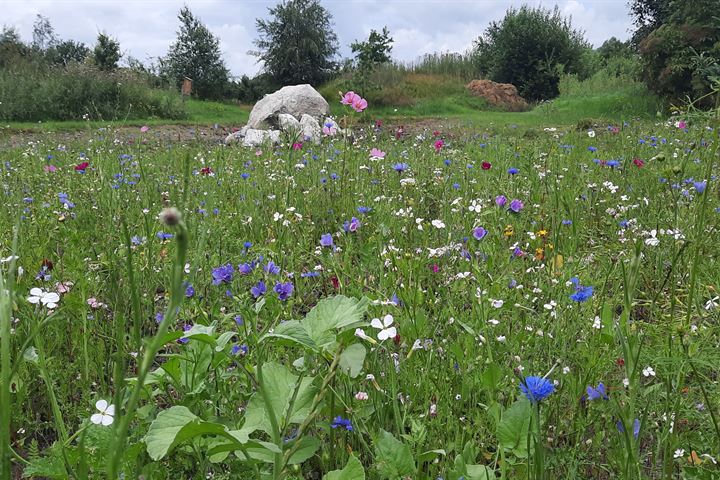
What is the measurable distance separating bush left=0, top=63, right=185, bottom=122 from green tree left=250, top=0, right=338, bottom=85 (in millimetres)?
11728

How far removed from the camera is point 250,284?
87.3 inches

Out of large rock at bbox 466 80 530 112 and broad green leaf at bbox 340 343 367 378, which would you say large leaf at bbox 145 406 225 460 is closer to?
broad green leaf at bbox 340 343 367 378

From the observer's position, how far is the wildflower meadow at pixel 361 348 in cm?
105

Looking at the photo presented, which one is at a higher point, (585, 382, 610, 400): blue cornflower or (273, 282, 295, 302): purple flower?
(273, 282, 295, 302): purple flower

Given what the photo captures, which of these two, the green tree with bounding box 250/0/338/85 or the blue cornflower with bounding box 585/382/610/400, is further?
the green tree with bounding box 250/0/338/85

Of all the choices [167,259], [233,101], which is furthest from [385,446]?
[233,101]

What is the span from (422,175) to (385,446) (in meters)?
3.40

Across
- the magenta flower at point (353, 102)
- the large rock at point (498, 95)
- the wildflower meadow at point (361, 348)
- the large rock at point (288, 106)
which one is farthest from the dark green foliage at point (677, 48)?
the magenta flower at point (353, 102)

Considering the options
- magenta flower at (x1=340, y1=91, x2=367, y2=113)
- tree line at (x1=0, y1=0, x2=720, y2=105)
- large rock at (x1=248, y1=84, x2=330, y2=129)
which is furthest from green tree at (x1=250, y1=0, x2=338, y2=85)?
magenta flower at (x1=340, y1=91, x2=367, y2=113)

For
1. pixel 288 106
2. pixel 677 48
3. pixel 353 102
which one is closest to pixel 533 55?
pixel 677 48

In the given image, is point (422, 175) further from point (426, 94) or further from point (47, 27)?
point (47, 27)

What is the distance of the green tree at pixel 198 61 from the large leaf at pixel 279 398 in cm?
2636

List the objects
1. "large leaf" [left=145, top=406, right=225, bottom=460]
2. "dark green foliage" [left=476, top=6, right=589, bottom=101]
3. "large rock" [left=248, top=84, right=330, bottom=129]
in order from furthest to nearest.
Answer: "dark green foliage" [left=476, top=6, right=589, bottom=101] < "large rock" [left=248, top=84, right=330, bottom=129] < "large leaf" [left=145, top=406, right=225, bottom=460]

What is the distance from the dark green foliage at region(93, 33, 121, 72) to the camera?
26.1m
